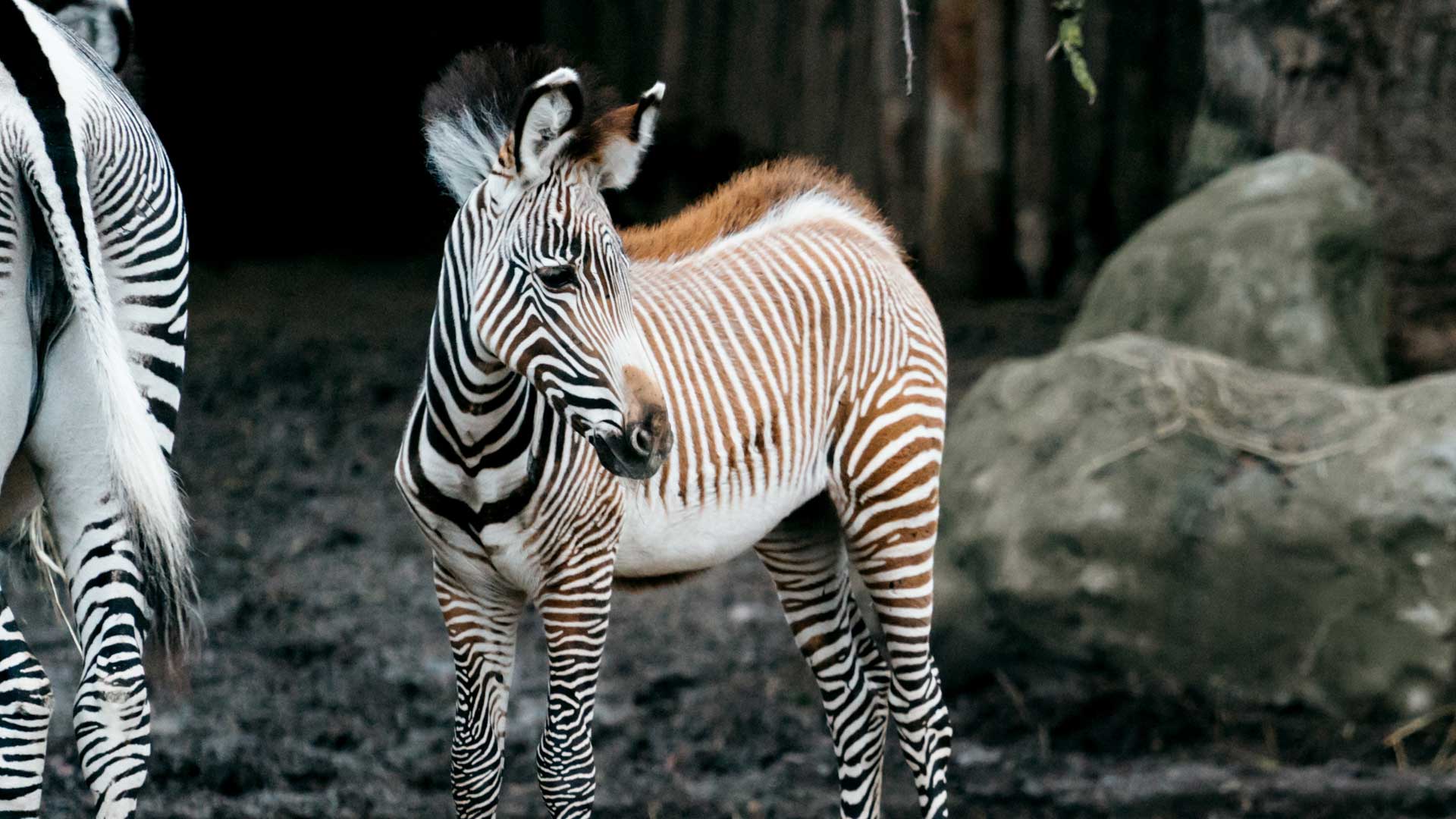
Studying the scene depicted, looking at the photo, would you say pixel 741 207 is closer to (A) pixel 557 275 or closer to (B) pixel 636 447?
(A) pixel 557 275

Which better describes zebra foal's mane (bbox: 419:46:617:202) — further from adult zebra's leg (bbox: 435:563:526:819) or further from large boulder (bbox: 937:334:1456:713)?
large boulder (bbox: 937:334:1456:713)

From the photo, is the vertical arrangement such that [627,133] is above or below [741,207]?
above

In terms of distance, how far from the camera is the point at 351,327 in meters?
11.1

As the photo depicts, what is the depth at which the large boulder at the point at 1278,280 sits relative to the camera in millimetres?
7359

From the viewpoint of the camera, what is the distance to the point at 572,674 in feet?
12.1


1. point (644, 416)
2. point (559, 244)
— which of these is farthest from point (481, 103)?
point (644, 416)

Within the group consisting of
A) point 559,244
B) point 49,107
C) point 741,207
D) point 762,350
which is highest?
point 49,107

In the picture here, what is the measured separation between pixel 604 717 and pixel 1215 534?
2.41m

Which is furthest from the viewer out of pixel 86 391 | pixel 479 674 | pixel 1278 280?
pixel 1278 280

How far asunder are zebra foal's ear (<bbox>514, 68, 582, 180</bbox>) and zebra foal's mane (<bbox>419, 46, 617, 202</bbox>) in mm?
141

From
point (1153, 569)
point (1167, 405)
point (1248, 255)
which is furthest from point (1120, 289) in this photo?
point (1153, 569)

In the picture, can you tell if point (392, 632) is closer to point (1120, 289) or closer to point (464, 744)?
point (464, 744)

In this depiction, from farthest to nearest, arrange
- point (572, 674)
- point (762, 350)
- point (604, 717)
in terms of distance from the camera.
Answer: point (604, 717)
point (762, 350)
point (572, 674)

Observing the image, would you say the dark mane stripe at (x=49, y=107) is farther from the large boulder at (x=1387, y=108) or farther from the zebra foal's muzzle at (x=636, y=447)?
the large boulder at (x=1387, y=108)
